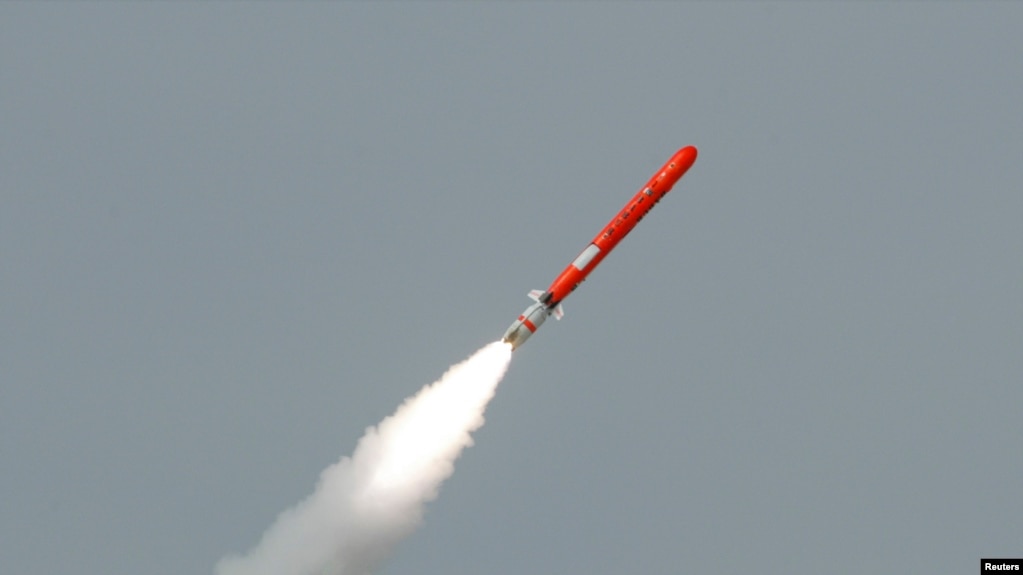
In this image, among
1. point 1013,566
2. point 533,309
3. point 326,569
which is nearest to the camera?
point 533,309

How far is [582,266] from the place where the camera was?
75.1 meters

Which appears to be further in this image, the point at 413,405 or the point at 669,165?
the point at 413,405

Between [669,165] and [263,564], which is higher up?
[669,165]

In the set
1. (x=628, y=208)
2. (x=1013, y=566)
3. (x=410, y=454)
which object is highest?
(x=628, y=208)

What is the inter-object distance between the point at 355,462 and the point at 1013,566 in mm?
36729

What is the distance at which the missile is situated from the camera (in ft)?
245

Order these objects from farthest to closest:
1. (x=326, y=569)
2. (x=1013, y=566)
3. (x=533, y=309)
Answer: (x=1013, y=566) → (x=326, y=569) → (x=533, y=309)

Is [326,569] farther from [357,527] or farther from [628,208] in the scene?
[628,208]

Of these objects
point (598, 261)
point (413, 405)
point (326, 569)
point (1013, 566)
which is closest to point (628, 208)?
point (598, 261)

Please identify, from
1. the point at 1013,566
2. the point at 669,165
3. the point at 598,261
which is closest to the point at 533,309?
the point at 598,261

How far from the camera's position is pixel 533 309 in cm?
7481

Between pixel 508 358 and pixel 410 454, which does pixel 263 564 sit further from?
pixel 508 358

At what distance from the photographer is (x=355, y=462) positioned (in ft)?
268

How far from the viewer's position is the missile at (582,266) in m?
74.8
